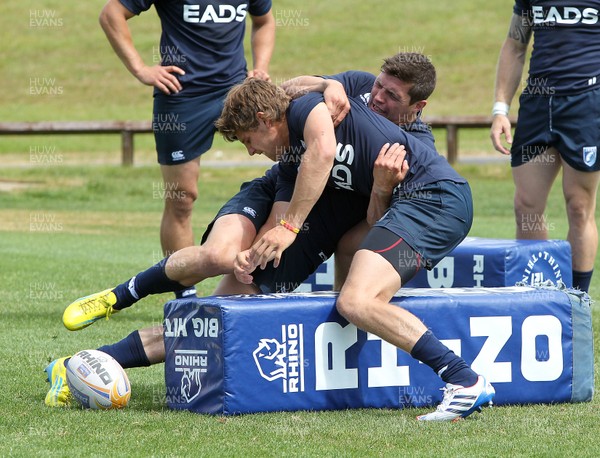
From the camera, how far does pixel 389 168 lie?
5.21m

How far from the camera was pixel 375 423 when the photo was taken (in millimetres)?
4609

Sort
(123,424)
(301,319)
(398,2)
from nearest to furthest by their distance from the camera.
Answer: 1. (123,424)
2. (301,319)
3. (398,2)

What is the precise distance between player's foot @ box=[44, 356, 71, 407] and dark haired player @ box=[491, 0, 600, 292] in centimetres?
303

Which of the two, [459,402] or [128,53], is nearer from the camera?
[459,402]

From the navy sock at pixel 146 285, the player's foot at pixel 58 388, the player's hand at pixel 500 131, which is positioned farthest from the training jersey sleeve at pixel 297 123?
the player's hand at pixel 500 131

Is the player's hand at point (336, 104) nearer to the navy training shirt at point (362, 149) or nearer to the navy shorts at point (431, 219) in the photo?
the navy training shirt at point (362, 149)

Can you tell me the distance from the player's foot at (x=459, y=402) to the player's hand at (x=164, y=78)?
3400 mm

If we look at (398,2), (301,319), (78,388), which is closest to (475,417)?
(301,319)

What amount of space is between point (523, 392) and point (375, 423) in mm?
904

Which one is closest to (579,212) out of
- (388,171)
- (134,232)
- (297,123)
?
(388,171)

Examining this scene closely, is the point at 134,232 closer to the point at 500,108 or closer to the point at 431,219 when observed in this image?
the point at 500,108

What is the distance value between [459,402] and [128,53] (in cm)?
387

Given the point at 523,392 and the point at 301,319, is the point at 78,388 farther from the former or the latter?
the point at 523,392

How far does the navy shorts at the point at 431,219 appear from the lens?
5.09 meters
